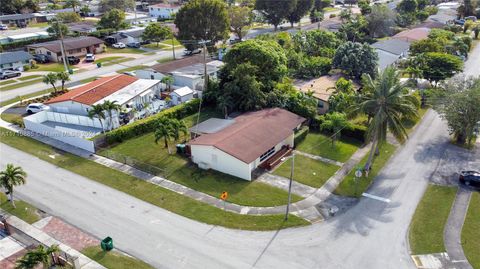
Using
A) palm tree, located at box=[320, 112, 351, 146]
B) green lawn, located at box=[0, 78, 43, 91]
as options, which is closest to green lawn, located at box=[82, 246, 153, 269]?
palm tree, located at box=[320, 112, 351, 146]

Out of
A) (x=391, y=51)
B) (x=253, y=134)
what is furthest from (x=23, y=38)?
(x=391, y=51)

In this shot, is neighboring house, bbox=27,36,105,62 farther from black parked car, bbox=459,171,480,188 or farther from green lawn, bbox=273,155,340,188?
black parked car, bbox=459,171,480,188

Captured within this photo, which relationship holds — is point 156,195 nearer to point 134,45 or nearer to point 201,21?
point 201,21

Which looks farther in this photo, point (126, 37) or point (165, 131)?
point (126, 37)

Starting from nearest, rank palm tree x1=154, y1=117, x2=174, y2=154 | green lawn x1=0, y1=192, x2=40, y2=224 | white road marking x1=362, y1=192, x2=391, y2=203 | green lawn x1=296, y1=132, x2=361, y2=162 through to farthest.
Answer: green lawn x1=0, y1=192, x2=40, y2=224 < white road marking x1=362, y1=192, x2=391, y2=203 < palm tree x1=154, y1=117, x2=174, y2=154 < green lawn x1=296, y1=132, x2=361, y2=162

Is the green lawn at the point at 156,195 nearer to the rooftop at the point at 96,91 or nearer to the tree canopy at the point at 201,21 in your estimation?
the rooftop at the point at 96,91
